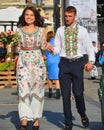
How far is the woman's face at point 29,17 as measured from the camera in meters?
8.07

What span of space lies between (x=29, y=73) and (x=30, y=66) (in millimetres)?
102

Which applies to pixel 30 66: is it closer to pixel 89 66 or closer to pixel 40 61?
pixel 40 61

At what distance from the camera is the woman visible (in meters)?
8.06

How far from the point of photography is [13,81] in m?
16.4

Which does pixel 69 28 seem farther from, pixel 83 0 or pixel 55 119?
pixel 83 0

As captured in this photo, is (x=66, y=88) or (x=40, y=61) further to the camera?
(x=66, y=88)

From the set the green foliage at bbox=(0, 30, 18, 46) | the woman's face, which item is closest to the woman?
the woman's face

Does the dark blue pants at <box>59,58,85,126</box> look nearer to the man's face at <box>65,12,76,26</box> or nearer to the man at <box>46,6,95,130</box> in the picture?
the man at <box>46,6,95,130</box>

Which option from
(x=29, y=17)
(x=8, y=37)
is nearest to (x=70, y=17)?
(x=29, y=17)

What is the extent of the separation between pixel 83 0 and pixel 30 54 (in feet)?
51.1

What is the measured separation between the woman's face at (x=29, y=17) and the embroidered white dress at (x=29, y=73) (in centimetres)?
16

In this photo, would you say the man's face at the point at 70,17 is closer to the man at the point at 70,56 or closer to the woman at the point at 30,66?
the man at the point at 70,56

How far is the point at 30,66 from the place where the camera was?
8070 millimetres

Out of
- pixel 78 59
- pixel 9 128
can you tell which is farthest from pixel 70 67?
pixel 9 128
